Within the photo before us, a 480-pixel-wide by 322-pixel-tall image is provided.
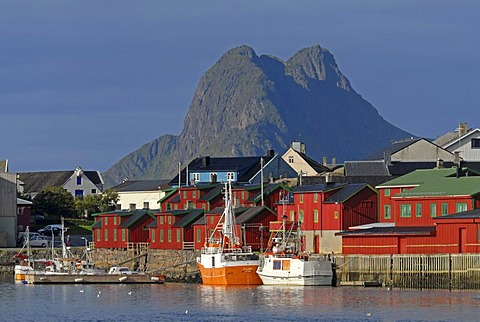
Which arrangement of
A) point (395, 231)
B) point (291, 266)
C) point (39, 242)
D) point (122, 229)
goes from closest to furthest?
1. point (395, 231)
2. point (291, 266)
3. point (122, 229)
4. point (39, 242)

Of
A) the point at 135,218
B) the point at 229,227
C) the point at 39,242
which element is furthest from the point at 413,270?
the point at 39,242

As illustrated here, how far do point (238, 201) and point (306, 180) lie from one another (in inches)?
488

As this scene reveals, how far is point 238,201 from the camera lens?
109 meters

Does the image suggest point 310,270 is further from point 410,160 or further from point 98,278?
point 410,160

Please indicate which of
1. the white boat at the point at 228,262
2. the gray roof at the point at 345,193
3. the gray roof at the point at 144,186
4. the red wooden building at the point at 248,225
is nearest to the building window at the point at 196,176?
the gray roof at the point at 144,186

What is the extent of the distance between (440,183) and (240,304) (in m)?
20.4

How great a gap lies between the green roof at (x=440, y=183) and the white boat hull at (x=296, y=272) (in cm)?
820

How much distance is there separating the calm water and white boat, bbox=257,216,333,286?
0.96 metres

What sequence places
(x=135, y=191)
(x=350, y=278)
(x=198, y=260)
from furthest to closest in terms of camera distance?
1. (x=135, y=191)
2. (x=198, y=260)
3. (x=350, y=278)

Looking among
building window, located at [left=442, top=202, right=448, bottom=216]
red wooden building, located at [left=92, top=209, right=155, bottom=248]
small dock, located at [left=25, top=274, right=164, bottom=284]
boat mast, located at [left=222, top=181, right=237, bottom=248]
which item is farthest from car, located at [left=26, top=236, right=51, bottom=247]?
building window, located at [left=442, top=202, right=448, bottom=216]

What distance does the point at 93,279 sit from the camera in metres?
98.5

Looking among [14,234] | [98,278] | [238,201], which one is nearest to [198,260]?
[98,278]

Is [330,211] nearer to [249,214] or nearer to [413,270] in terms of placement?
[249,214]

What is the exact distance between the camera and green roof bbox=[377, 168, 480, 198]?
3438 inches
